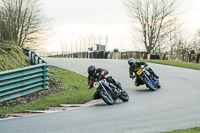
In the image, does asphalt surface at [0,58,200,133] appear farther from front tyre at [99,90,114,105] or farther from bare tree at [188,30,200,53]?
bare tree at [188,30,200,53]

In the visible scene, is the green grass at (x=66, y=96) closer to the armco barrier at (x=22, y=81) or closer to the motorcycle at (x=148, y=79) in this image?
the armco barrier at (x=22, y=81)

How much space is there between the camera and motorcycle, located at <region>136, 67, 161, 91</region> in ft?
47.6

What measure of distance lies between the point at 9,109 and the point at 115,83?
143 inches

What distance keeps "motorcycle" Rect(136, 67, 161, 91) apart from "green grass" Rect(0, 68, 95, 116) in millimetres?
2129

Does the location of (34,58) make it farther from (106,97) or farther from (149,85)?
(106,97)

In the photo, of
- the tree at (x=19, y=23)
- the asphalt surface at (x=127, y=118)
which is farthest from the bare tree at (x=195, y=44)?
the asphalt surface at (x=127, y=118)

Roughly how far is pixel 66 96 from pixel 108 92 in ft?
7.36

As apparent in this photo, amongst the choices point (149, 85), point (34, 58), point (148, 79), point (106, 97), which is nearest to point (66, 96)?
point (106, 97)

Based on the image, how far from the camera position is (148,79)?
14.7 metres

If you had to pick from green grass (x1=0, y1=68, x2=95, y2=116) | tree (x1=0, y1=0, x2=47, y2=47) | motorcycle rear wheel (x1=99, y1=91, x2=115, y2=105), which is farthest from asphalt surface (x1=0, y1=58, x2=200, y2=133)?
tree (x1=0, y1=0, x2=47, y2=47)

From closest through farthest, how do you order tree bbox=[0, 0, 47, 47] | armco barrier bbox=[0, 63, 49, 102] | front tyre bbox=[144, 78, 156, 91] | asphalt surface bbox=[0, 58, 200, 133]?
asphalt surface bbox=[0, 58, 200, 133] → armco barrier bbox=[0, 63, 49, 102] → front tyre bbox=[144, 78, 156, 91] → tree bbox=[0, 0, 47, 47]

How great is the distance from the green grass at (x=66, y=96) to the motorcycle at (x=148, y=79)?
2.13 meters

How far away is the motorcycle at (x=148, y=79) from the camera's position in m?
14.5

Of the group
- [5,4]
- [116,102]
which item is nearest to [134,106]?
[116,102]
